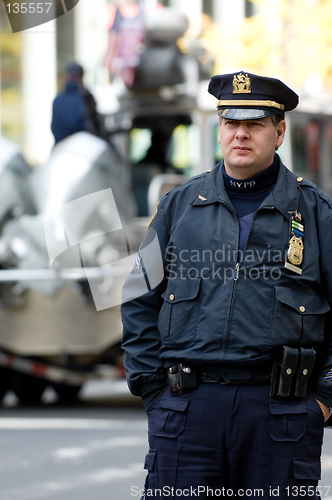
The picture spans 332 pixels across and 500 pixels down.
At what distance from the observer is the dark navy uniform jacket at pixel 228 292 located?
3.17 m

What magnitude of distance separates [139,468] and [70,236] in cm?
258

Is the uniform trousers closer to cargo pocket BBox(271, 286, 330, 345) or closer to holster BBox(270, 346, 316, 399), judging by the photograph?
holster BBox(270, 346, 316, 399)

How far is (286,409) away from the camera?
3.18m

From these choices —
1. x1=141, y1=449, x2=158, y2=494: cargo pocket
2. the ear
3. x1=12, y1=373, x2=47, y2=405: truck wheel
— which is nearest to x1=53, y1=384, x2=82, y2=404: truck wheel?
x1=12, y1=373, x2=47, y2=405: truck wheel

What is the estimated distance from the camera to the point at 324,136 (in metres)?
11.1

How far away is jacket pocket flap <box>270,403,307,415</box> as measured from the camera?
10.4 feet

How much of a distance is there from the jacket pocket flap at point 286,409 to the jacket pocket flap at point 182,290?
44cm

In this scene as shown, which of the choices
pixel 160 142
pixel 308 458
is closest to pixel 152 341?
pixel 308 458

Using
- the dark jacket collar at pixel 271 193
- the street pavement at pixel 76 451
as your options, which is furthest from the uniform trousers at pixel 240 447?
the street pavement at pixel 76 451

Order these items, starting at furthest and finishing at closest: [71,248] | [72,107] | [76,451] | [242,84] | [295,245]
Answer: [72,107] < [71,248] < [76,451] < [242,84] < [295,245]

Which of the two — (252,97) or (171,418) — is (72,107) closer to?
(252,97)

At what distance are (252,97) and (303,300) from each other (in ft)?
2.29

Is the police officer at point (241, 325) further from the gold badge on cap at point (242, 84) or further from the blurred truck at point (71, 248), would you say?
the blurred truck at point (71, 248)

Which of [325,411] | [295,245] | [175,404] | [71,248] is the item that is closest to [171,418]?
[175,404]
